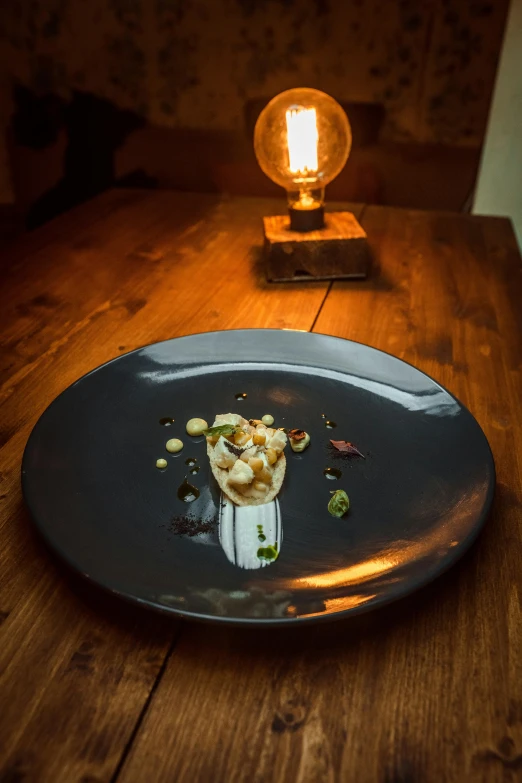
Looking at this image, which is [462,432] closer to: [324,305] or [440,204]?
[324,305]

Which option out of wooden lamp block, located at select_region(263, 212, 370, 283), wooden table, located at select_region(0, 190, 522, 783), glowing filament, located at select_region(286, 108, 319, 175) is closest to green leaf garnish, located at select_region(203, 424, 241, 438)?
wooden table, located at select_region(0, 190, 522, 783)

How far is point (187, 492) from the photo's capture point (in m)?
0.71

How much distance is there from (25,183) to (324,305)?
1583mm

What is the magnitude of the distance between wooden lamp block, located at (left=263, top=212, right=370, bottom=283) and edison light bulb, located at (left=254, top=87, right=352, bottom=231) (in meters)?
0.06

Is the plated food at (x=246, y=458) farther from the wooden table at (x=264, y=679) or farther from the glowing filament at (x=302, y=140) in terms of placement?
the glowing filament at (x=302, y=140)

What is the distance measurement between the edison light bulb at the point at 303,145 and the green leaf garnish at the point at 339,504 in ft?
2.64

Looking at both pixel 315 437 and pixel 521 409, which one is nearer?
pixel 315 437

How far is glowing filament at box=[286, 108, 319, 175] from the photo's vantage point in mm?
1352

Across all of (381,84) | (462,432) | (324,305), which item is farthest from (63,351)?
(381,84)

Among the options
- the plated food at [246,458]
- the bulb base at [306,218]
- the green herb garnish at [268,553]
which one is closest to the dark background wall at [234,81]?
the bulb base at [306,218]

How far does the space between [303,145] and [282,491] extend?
3.04 ft

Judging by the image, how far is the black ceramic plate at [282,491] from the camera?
1.90 ft

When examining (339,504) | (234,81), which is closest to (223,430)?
(339,504)

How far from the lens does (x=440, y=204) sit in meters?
2.12
